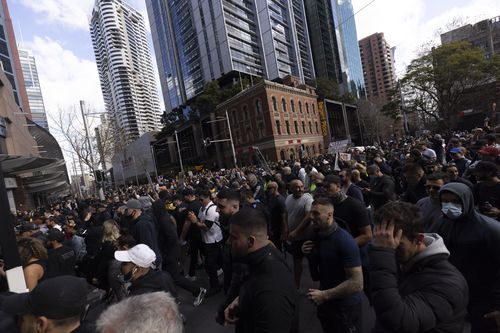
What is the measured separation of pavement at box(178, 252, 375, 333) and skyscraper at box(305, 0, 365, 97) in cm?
8896

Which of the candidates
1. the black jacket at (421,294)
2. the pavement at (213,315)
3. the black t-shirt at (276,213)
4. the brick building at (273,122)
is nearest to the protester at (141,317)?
the black jacket at (421,294)

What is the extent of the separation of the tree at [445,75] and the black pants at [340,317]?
1225 inches

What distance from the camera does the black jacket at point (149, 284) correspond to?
9.36 ft

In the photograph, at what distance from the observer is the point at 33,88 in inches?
3137

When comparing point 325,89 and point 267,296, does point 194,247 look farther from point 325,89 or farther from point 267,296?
point 325,89

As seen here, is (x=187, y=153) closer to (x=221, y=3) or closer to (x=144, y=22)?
(x=221, y=3)

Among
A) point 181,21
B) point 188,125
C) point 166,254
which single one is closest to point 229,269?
point 166,254

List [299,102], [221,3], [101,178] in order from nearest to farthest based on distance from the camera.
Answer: [101,178]
[299,102]
[221,3]

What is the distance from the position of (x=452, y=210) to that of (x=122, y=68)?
3254 inches

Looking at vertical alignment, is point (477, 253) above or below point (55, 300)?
below

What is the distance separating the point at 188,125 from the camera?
57.2 metres

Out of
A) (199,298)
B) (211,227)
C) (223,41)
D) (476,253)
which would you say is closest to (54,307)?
(476,253)

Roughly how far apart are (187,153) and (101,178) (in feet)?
128

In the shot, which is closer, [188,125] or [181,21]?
[188,125]
